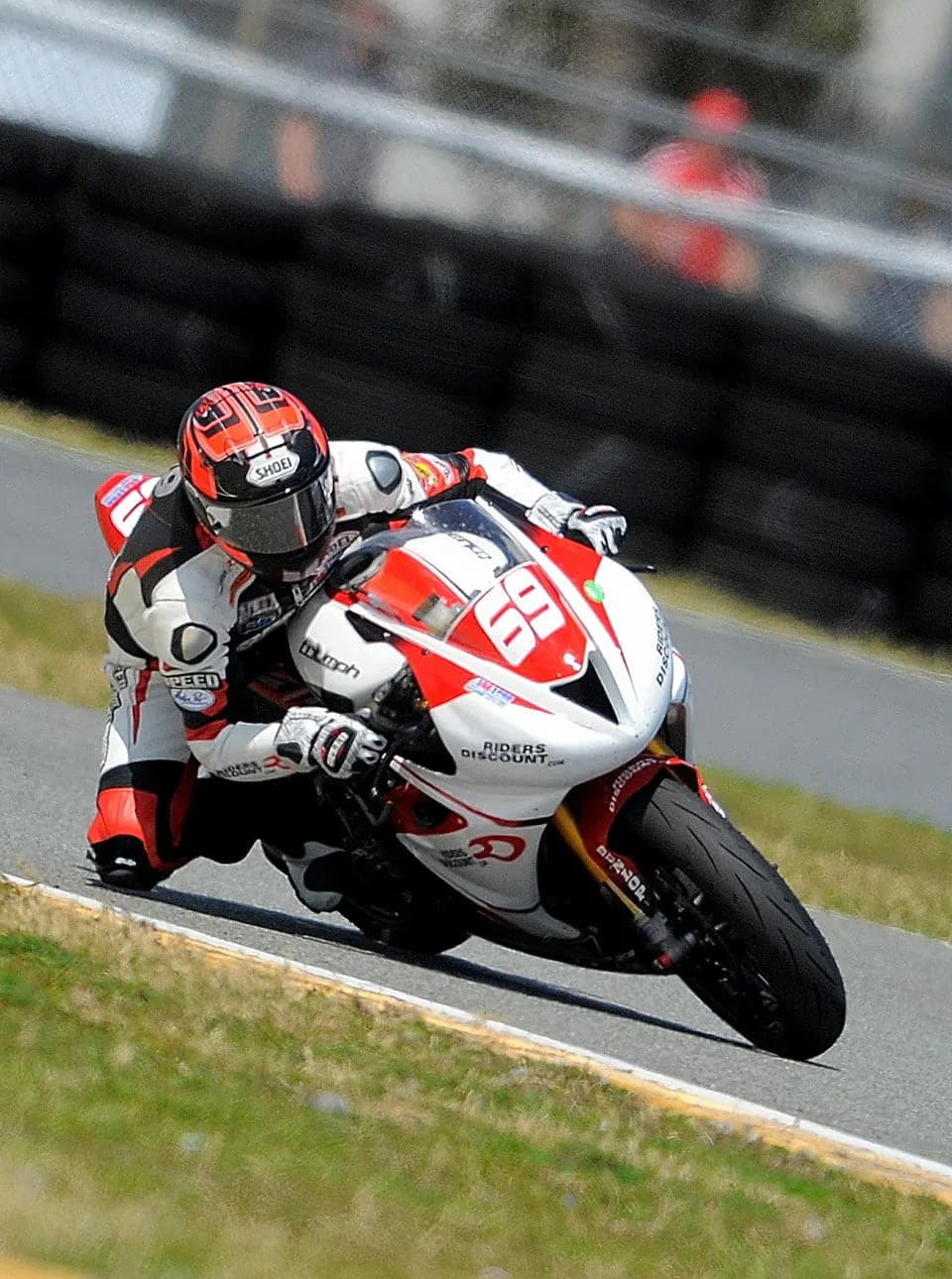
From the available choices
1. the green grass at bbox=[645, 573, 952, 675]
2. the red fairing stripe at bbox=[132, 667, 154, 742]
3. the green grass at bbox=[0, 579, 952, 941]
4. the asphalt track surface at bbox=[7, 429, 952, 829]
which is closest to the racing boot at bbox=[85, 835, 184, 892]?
the red fairing stripe at bbox=[132, 667, 154, 742]

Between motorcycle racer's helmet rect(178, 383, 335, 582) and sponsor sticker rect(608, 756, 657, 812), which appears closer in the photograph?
sponsor sticker rect(608, 756, 657, 812)

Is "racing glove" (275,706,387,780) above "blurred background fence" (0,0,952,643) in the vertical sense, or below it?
above

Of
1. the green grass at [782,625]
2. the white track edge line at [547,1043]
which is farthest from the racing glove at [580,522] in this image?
the green grass at [782,625]

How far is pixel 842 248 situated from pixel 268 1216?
11033mm

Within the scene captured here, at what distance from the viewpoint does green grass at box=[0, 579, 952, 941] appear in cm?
806

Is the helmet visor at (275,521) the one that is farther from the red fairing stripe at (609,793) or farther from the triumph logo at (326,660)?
the red fairing stripe at (609,793)

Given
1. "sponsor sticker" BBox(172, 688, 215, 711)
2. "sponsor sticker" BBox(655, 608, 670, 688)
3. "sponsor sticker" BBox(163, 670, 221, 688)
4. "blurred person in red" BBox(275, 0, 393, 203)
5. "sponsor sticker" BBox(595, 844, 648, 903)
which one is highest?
"sponsor sticker" BBox(655, 608, 670, 688)

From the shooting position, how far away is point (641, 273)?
13.2 m

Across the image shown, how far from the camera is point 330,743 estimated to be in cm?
516

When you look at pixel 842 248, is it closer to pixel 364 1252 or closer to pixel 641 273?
pixel 641 273

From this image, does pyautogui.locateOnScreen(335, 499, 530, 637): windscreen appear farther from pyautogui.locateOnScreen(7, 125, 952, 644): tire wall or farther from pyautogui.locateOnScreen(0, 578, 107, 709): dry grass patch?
pyautogui.locateOnScreen(7, 125, 952, 644): tire wall

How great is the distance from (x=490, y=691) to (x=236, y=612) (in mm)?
723

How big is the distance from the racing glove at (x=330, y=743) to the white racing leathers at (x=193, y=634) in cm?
11

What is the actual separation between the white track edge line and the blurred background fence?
7197 millimetres
